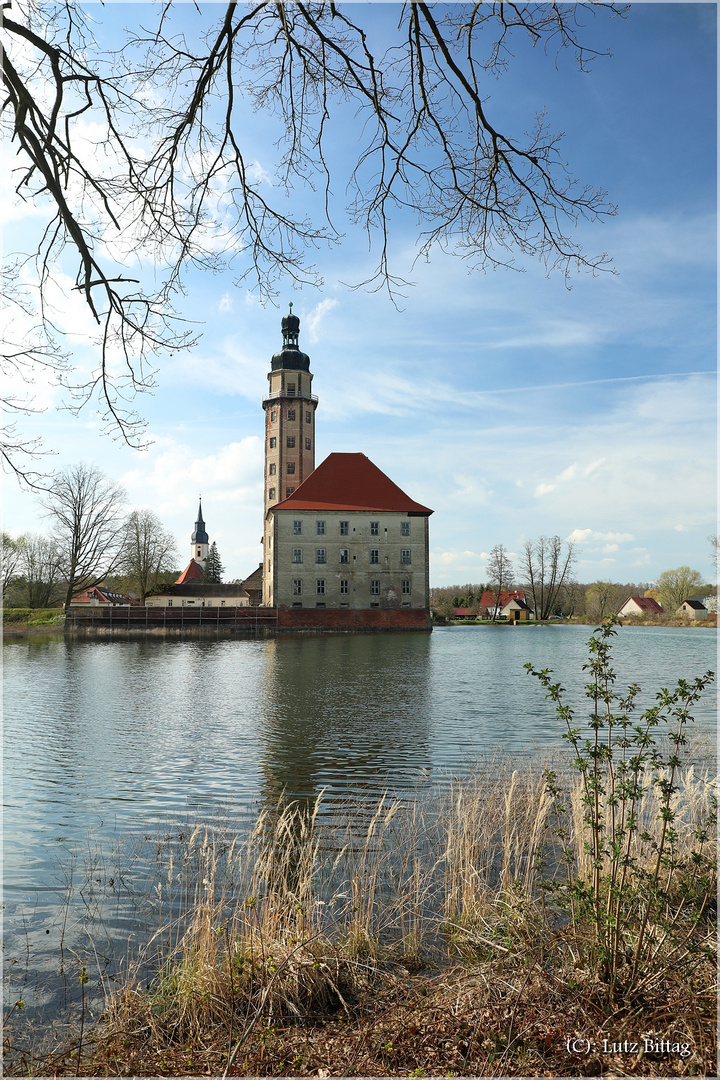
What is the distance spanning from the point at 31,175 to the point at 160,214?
2.76 feet

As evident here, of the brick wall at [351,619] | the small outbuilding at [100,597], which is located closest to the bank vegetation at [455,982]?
the brick wall at [351,619]

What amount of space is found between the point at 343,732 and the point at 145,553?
5160 cm

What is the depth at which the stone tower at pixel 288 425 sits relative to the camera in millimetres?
60500

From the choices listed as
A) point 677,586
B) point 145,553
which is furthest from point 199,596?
point 677,586

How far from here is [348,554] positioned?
172 ft

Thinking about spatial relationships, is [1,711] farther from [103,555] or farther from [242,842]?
[103,555]

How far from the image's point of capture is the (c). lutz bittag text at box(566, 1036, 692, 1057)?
2598 millimetres

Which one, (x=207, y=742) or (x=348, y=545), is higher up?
(x=348, y=545)

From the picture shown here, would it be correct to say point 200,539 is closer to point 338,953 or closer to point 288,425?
→ point 288,425

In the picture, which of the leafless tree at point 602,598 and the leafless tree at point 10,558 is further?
the leafless tree at point 602,598

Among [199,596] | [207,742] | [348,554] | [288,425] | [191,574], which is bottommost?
[207,742]

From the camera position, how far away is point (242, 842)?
6.56m

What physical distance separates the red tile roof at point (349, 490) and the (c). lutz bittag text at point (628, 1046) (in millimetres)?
50520

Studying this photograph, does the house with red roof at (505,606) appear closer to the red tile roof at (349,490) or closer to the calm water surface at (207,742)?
the red tile roof at (349,490)
